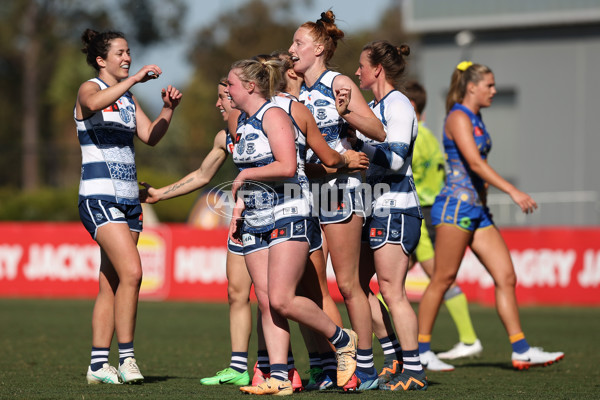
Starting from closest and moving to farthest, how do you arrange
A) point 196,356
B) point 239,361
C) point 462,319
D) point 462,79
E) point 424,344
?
point 239,361, point 424,344, point 462,79, point 196,356, point 462,319

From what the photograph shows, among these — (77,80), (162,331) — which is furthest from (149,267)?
(77,80)

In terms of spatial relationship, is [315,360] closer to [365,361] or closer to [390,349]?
[365,361]

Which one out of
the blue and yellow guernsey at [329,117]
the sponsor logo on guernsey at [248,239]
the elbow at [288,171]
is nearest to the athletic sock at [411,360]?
the blue and yellow guernsey at [329,117]

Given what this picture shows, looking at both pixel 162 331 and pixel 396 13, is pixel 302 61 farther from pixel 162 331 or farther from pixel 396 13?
pixel 396 13

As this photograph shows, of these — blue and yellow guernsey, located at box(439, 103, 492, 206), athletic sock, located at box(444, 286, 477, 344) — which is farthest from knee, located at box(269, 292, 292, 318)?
athletic sock, located at box(444, 286, 477, 344)

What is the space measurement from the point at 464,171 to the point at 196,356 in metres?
2.79

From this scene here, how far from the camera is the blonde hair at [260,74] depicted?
5.14 m

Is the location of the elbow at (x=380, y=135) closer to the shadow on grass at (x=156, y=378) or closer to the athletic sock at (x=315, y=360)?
the athletic sock at (x=315, y=360)

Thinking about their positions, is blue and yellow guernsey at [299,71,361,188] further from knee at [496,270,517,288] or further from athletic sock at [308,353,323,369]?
knee at [496,270,517,288]

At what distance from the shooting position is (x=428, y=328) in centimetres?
704

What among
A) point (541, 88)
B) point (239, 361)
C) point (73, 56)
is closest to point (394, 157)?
point (239, 361)

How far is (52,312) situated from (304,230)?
8183 millimetres

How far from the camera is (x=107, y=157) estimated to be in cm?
582

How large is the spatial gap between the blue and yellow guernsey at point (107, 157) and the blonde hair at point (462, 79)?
2783 millimetres
